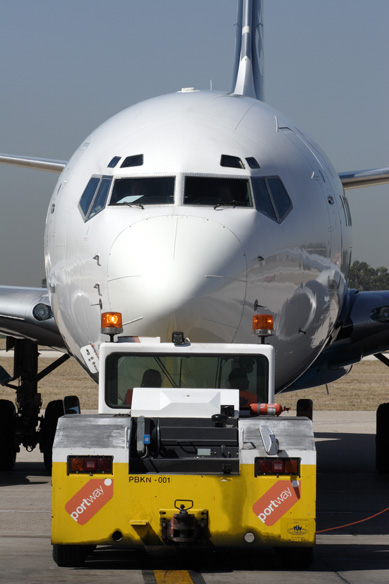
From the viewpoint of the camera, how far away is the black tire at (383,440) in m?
17.8

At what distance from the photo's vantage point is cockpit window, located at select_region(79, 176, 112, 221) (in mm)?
11594

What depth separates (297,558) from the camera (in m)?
9.48

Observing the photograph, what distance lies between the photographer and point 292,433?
373 inches

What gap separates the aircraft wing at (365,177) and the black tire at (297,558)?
7.95 meters

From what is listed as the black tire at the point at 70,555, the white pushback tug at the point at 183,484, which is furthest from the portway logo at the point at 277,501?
the black tire at the point at 70,555

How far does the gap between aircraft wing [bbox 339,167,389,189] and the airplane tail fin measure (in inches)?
206

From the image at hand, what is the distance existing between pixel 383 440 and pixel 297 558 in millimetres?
8579

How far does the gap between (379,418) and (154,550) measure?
27.3ft

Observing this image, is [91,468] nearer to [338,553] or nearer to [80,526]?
[80,526]

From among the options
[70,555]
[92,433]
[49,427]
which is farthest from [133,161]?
[49,427]

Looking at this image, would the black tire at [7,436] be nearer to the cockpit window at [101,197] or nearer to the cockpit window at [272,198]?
the cockpit window at [101,197]

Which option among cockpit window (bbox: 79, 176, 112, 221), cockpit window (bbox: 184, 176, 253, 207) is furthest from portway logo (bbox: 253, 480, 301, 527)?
cockpit window (bbox: 79, 176, 112, 221)

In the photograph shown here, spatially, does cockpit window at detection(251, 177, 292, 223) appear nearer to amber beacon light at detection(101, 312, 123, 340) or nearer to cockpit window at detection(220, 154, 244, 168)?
cockpit window at detection(220, 154, 244, 168)

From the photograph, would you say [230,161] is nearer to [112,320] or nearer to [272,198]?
[272,198]
